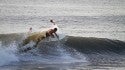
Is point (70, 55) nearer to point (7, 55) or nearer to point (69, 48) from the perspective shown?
point (69, 48)

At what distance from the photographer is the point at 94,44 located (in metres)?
26.0

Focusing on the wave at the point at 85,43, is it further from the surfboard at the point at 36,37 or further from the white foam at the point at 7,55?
the white foam at the point at 7,55

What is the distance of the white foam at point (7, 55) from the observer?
20.5 meters

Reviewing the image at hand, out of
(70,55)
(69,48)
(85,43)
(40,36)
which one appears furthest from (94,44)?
(40,36)

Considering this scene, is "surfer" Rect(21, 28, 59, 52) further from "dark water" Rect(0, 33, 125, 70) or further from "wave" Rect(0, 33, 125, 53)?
"wave" Rect(0, 33, 125, 53)

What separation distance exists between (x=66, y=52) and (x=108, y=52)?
9.24ft

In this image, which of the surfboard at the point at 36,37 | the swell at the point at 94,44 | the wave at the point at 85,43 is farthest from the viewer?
the swell at the point at 94,44

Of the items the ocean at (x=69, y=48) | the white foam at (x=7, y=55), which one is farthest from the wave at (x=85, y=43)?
the white foam at (x=7, y=55)

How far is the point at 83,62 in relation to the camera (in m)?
21.3

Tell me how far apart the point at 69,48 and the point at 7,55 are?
4489mm

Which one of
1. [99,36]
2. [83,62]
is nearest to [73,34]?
[99,36]

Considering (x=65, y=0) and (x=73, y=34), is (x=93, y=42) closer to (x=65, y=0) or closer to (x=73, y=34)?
(x=73, y=34)

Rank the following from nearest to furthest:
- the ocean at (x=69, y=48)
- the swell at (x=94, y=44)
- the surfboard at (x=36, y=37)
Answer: the ocean at (x=69, y=48), the surfboard at (x=36, y=37), the swell at (x=94, y=44)

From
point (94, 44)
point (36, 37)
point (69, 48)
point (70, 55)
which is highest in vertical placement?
point (36, 37)
